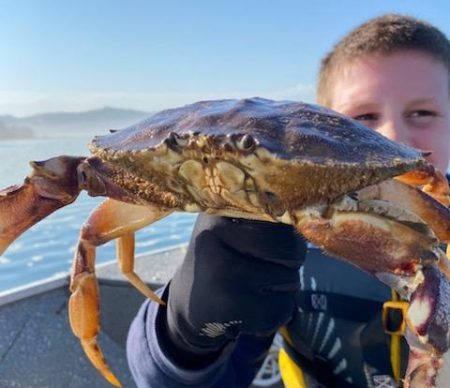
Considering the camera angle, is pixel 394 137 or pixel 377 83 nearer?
pixel 394 137

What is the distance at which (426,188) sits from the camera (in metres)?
1.24

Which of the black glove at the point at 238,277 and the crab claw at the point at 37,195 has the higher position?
the crab claw at the point at 37,195

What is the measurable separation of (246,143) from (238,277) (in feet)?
1.50

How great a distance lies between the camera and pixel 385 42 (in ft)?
6.00

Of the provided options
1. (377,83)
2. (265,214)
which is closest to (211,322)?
(265,214)

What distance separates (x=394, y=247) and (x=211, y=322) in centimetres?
55

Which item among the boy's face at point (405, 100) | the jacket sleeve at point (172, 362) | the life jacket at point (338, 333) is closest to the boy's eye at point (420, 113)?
the boy's face at point (405, 100)

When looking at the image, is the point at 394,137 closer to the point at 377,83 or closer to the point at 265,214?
the point at 377,83

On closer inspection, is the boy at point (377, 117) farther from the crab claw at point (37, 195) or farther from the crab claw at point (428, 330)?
the crab claw at point (37, 195)

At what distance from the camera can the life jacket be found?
1.51 metres

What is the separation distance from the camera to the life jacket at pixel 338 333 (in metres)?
1.51

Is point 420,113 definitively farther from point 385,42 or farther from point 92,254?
point 92,254

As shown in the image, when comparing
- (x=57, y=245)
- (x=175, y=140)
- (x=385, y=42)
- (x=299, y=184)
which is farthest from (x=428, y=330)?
(x=57, y=245)

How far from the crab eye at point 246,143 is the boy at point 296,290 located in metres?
0.35
